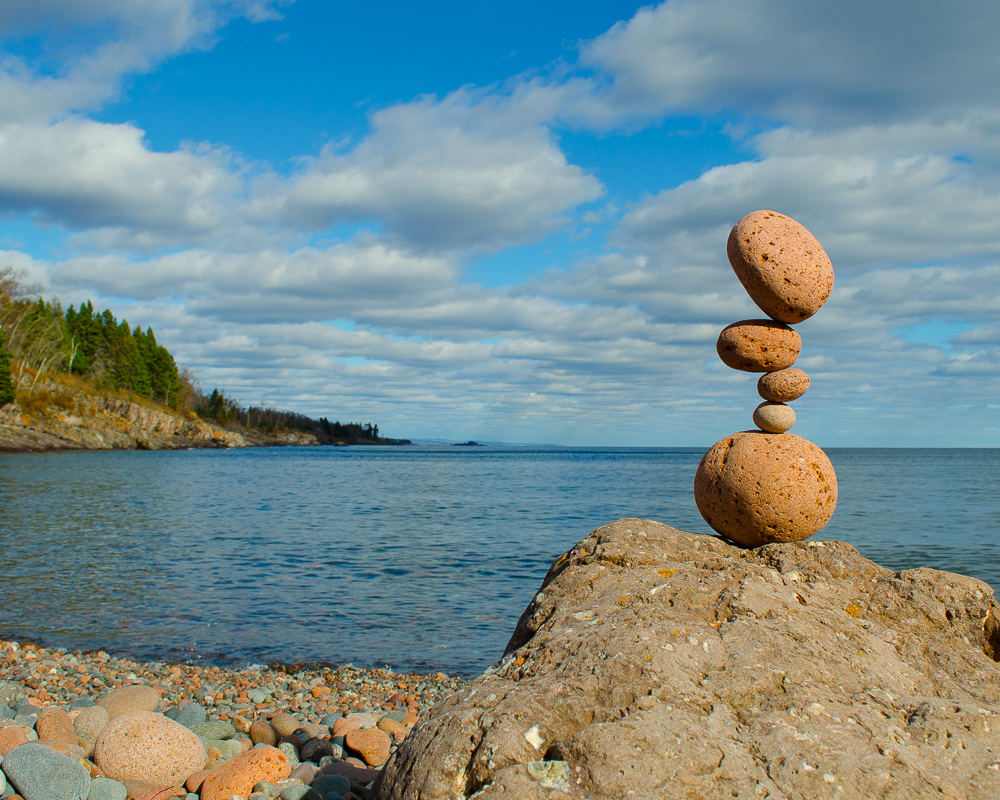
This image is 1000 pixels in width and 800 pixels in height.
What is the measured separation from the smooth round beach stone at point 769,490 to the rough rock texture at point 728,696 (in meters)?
0.96

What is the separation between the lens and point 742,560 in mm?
5145

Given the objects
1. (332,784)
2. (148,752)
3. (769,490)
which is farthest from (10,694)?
(769,490)

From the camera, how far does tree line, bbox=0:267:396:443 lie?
78.8 meters

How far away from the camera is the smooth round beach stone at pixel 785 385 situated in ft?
20.8

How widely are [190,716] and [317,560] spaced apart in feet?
39.1

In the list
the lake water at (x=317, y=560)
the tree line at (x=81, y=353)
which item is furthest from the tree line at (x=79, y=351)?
the lake water at (x=317, y=560)

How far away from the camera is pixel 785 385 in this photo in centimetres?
634

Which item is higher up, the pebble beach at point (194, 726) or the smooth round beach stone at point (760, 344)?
the smooth round beach stone at point (760, 344)

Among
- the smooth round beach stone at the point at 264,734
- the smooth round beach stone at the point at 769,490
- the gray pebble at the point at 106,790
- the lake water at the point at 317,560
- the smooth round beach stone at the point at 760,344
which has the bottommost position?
the lake water at the point at 317,560

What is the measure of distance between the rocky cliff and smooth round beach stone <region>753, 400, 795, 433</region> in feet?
278

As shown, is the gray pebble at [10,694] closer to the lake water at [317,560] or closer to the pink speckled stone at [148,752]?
the pink speckled stone at [148,752]

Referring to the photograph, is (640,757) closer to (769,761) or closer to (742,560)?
(769,761)

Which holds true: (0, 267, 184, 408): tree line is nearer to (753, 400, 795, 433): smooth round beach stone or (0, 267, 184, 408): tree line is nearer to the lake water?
the lake water

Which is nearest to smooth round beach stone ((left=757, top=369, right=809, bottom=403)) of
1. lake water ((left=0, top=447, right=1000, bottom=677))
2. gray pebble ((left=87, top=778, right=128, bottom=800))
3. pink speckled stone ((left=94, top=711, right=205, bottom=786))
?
pink speckled stone ((left=94, top=711, right=205, bottom=786))
